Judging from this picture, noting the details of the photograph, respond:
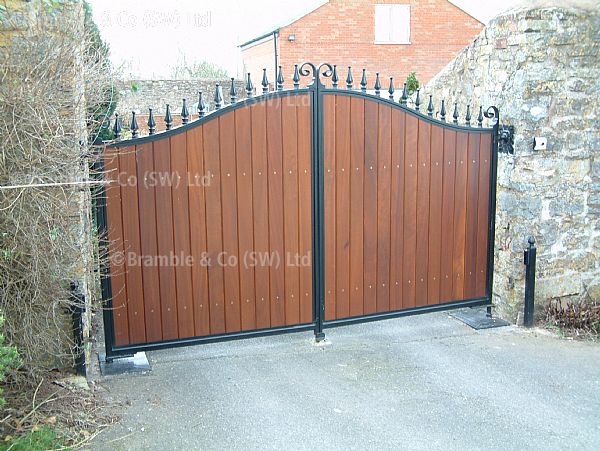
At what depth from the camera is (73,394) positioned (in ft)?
13.5

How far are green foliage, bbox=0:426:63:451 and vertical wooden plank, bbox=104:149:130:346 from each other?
3.85 feet

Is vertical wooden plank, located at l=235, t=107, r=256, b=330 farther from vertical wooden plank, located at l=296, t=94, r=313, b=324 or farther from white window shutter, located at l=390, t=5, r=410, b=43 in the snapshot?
white window shutter, located at l=390, t=5, r=410, b=43

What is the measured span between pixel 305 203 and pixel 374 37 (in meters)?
18.3

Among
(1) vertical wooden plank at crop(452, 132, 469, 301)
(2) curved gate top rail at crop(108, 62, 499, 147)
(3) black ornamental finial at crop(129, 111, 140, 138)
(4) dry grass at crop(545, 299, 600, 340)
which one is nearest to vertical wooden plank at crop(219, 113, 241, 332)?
(2) curved gate top rail at crop(108, 62, 499, 147)

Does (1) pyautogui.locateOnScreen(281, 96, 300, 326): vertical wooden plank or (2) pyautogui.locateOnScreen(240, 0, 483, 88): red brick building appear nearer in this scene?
(1) pyautogui.locateOnScreen(281, 96, 300, 326): vertical wooden plank

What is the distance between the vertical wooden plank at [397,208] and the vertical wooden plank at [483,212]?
2.85ft

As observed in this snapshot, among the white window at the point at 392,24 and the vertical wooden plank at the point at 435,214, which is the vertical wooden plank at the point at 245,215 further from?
the white window at the point at 392,24

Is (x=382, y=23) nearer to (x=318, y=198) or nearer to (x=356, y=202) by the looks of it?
(x=356, y=202)

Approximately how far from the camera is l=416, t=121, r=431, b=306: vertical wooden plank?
218 inches

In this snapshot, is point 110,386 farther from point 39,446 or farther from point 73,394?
point 39,446

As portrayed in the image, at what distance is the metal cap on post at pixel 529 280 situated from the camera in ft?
18.4

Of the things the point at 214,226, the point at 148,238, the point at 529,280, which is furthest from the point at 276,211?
the point at 529,280

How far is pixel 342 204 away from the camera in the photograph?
5.29 meters

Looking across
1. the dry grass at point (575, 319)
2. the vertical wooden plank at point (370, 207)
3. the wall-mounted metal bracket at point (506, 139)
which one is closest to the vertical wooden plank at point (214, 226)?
the vertical wooden plank at point (370, 207)
